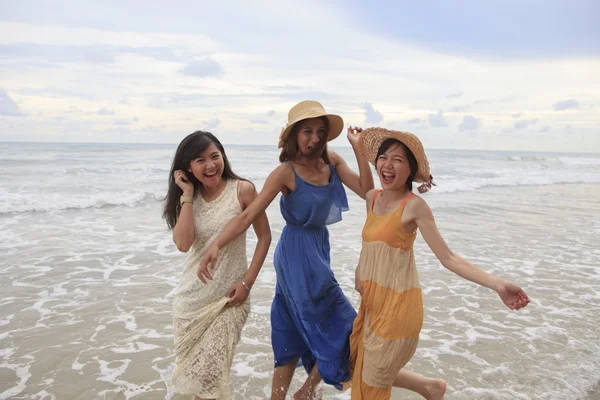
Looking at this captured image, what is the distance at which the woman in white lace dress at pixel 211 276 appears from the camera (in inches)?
120

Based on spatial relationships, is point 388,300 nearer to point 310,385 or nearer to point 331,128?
point 310,385

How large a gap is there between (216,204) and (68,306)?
3484mm

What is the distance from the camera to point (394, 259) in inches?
106

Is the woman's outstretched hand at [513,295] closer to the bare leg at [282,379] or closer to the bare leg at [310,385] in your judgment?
the bare leg at [310,385]

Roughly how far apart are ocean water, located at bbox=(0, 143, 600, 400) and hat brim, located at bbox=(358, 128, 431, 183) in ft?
6.85

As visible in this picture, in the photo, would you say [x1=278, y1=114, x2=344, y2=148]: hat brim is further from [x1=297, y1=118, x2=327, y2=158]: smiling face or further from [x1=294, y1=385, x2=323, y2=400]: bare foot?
[x1=294, y1=385, x2=323, y2=400]: bare foot

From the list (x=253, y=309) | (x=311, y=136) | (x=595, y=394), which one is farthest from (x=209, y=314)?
(x=595, y=394)

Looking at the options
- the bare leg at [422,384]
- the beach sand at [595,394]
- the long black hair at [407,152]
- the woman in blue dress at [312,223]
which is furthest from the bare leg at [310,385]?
the beach sand at [595,394]

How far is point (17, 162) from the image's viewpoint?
2484 centimetres

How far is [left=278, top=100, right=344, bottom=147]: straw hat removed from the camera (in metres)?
3.01

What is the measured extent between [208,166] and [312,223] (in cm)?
75

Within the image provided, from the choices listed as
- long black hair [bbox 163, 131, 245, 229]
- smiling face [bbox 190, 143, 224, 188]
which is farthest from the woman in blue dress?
long black hair [bbox 163, 131, 245, 229]

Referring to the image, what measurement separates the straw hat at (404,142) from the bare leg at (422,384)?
1.18 metres

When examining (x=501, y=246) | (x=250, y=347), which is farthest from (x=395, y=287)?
(x=501, y=246)
